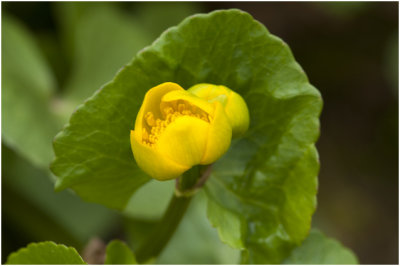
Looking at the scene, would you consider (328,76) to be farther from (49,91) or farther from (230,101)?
(230,101)

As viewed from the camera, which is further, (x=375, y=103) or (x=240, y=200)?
(x=375, y=103)

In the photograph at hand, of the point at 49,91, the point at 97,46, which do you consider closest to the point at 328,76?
the point at 97,46

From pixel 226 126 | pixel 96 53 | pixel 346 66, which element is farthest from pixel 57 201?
pixel 346 66

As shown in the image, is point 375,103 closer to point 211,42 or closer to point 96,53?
point 96,53

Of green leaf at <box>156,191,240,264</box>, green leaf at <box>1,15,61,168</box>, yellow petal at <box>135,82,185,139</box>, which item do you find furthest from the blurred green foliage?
yellow petal at <box>135,82,185,139</box>

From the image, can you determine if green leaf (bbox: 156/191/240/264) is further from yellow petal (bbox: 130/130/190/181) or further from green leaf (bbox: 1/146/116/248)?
yellow petal (bbox: 130/130/190/181)

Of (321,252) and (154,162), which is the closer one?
(154,162)
